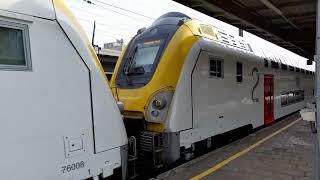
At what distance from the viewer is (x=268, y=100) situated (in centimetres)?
1151

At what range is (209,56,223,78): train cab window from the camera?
7555mm

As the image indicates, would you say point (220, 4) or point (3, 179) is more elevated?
point (220, 4)

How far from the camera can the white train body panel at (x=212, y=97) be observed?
21.5 ft

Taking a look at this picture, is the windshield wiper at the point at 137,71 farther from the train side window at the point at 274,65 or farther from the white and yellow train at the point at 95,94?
the train side window at the point at 274,65

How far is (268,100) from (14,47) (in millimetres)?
9620

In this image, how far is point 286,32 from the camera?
12609 mm

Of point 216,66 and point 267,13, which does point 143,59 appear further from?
point 267,13

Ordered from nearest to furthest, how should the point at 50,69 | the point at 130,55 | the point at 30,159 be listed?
the point at 30,159
the point at 50,69
the point at 130,55

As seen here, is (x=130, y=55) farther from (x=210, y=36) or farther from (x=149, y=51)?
(x=210, y=36)

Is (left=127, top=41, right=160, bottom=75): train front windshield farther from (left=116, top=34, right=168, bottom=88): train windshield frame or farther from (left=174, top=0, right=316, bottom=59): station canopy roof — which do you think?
(left=174, top=0, right=316, bottom=59): station canopy roof

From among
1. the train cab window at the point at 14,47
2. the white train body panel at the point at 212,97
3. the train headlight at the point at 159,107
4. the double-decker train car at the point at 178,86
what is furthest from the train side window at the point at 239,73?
the train cab window at the point at 14,47

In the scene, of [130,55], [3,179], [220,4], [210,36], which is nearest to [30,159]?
[3,179]

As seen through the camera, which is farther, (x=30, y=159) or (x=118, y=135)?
(x=118, y=135)

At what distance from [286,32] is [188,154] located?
7776 mm
